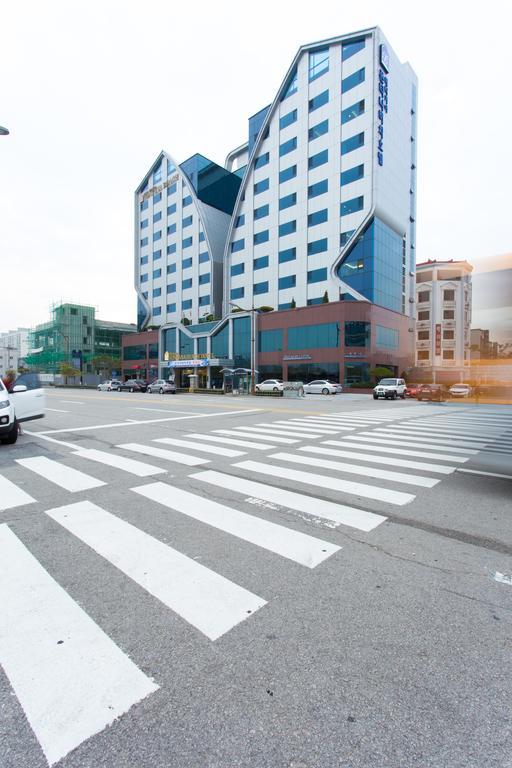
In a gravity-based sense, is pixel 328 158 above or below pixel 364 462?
above

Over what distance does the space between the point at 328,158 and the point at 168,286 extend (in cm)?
3505

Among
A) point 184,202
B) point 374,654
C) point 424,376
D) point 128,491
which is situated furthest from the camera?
point 184,202

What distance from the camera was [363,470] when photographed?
20.5ft

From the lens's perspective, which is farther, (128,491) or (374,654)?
(128,491)

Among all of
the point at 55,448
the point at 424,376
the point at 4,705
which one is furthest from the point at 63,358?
the point at 4,705

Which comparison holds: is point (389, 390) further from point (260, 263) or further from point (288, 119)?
point (288, 119)

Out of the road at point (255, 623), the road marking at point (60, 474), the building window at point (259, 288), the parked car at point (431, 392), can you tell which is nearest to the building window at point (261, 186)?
the building window at point (259, 288)

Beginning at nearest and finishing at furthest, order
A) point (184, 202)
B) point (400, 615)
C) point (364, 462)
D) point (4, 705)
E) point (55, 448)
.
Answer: point (4, 705) < point (400, 615) < point (364, 462) < point (55, 448) < point (184, 202)

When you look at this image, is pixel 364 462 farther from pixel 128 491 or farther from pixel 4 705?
pixel 4 705

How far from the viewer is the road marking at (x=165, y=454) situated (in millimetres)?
6805

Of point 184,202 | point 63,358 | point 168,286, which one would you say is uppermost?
point 184,202

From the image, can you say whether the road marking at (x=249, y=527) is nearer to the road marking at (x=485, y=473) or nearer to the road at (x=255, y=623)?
the road at (x=255, y=623)

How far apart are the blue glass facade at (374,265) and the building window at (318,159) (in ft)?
36.3

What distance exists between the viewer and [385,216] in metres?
43.9
